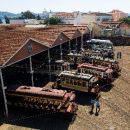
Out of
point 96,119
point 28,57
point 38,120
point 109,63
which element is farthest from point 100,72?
point 38,120

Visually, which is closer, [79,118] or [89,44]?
[79,118]

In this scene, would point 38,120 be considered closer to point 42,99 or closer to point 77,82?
point 42,99

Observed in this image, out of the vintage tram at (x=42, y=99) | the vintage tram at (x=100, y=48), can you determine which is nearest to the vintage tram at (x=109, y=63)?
the vintage tram at (x=100, y=48)

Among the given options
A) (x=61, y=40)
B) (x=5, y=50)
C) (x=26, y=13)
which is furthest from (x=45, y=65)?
(x=26, y=13)

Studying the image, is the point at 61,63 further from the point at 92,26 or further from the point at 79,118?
the point at 92,26

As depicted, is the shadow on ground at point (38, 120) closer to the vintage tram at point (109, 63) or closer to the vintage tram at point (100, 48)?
the vintage tram at point (109, 63)

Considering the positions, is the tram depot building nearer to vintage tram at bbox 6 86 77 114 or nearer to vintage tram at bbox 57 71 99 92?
vintage tram at bbox 6 86 77 114

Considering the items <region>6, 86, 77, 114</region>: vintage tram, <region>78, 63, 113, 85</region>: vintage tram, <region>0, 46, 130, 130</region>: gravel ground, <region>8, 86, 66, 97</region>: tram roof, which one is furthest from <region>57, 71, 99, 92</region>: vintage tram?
<region>8, 86, 66, 97</region>: tram roof
